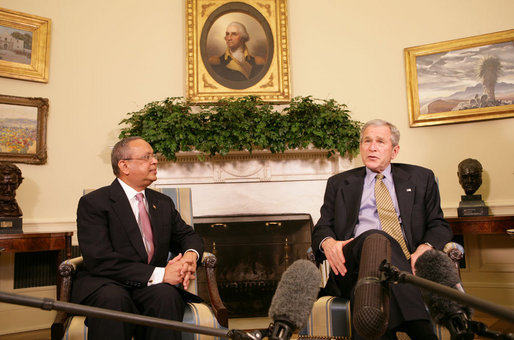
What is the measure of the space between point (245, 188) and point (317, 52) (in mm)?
1939

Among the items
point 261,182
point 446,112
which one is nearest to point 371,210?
point 261,182

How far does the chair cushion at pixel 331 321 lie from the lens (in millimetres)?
2221

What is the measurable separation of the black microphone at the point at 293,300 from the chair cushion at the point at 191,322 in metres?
1.03

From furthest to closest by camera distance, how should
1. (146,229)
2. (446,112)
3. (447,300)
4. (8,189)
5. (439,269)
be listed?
1. (446,112)
2. (8,189)
3. (146,229)
4. (439,269)
5. (447,300)

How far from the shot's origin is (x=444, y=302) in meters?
1.02

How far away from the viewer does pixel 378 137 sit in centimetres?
273

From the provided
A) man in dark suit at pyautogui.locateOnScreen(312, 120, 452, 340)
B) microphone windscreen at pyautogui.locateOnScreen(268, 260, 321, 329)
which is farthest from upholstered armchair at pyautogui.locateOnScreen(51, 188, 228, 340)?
microphone windscreen at pyautogui.locateOnScreen(268, 260, 321, 329)

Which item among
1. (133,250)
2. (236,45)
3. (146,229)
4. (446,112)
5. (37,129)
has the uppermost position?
(236,45)

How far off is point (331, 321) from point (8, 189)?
3205mm

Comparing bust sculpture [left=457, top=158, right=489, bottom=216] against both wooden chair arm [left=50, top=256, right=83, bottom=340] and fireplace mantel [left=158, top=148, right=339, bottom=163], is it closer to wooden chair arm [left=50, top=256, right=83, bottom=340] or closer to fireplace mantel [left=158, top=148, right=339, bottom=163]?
fireplace mantel [left=158, top=148, right=339, bottom=163]

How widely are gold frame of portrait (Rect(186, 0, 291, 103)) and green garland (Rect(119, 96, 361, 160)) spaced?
0.71 meters

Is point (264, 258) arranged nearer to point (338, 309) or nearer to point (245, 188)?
point (245, 188)

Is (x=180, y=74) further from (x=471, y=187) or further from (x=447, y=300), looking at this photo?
(x=447, y=300)

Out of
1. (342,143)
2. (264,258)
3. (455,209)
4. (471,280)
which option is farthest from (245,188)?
(471,280)
